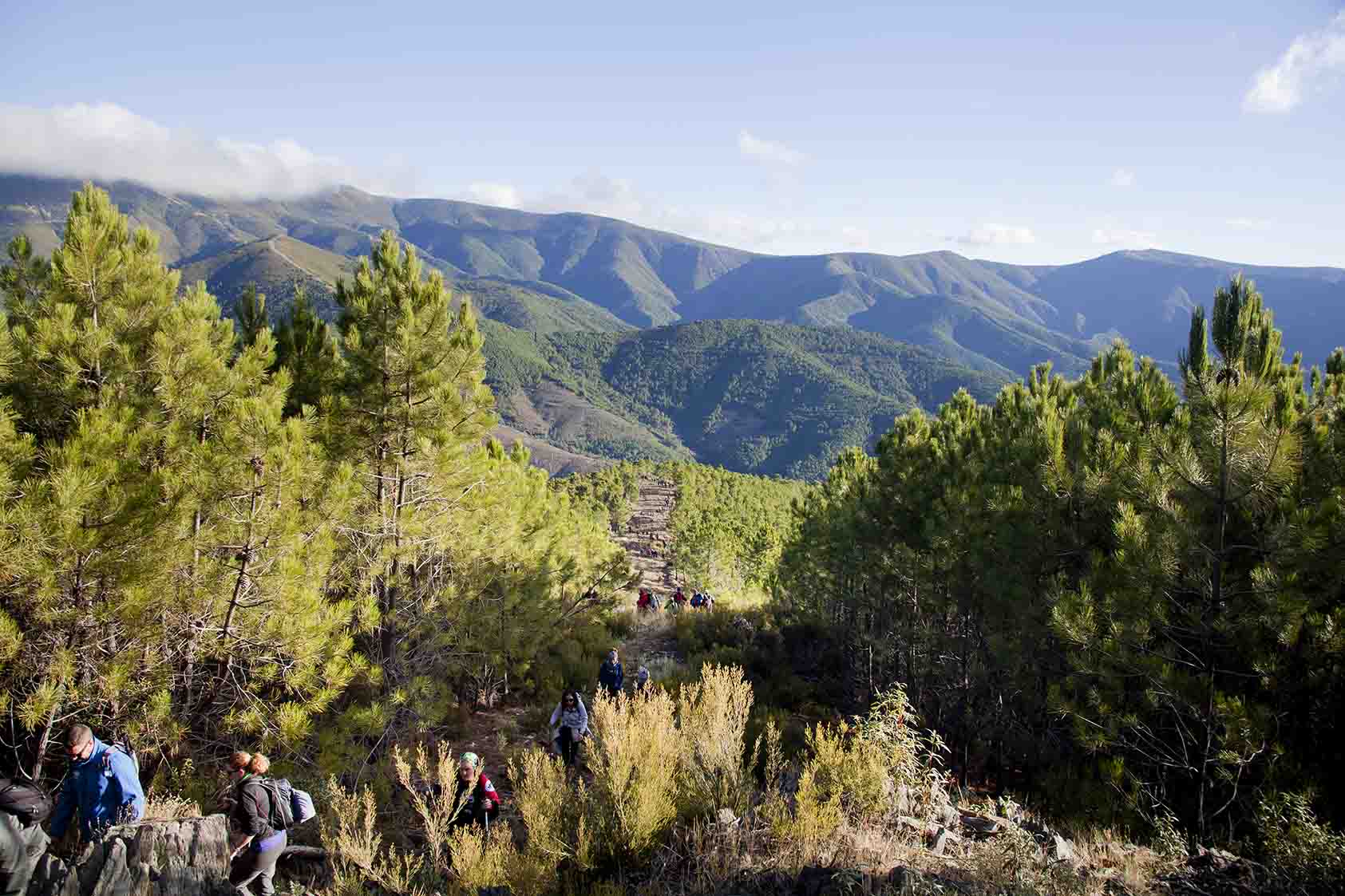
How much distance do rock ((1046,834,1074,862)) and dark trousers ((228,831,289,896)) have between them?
5502mm

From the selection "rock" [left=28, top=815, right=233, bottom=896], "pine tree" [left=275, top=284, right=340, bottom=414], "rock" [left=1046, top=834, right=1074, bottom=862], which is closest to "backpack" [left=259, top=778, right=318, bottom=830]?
"rock" [left=28, top=815, right=233, bottom=896]

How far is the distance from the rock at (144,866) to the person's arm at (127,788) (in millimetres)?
334

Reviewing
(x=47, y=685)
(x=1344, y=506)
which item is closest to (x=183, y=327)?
(x=47, y=685)

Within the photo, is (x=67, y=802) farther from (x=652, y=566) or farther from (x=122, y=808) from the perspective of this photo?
(x=652, y=566)

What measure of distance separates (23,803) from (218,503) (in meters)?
2.43

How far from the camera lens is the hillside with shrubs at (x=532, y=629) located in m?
5.01

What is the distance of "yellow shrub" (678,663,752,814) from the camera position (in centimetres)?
533

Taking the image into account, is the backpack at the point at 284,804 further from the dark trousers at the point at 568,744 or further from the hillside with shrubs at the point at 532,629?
the dark trousers at the point at 568,744

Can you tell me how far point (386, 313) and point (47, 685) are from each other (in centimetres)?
490

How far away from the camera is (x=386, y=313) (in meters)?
8.61

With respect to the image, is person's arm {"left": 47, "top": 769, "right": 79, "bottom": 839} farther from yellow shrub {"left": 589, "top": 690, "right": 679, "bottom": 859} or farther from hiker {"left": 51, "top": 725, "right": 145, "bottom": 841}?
yellow shrub {"left": 589, "top": 690, "right": 679, "bottom": 859}

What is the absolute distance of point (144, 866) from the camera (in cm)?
488

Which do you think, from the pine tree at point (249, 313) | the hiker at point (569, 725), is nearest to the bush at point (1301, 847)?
the hiker at point (569, 725)

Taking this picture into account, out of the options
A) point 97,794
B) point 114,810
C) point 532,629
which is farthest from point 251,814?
point 532,629
